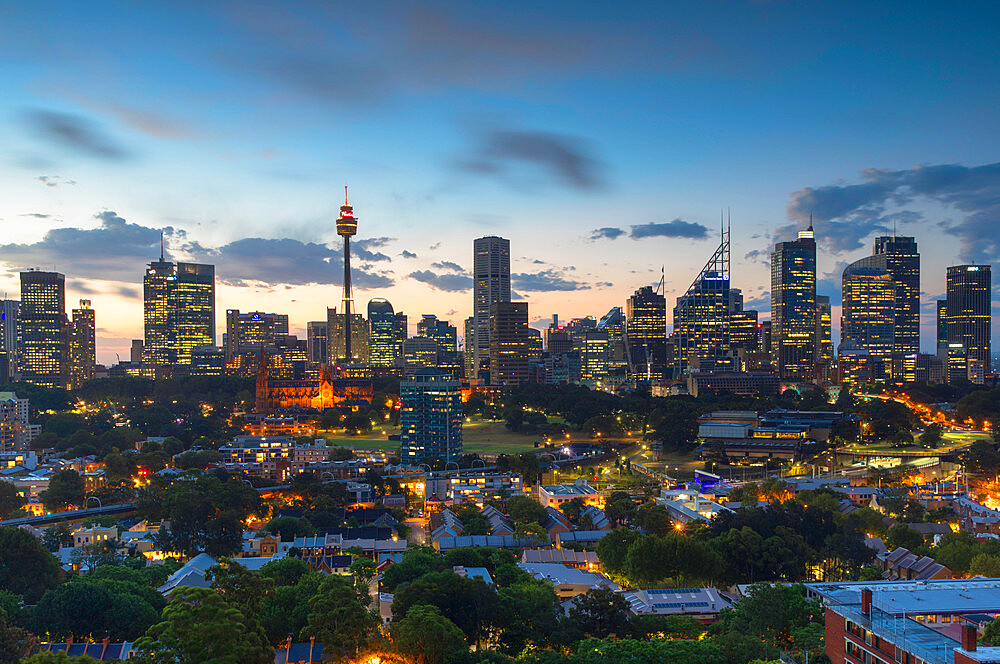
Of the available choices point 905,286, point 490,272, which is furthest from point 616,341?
point 905,286

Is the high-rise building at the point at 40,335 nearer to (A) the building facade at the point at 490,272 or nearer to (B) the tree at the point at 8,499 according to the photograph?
(A) the building facade at the point at 490,272

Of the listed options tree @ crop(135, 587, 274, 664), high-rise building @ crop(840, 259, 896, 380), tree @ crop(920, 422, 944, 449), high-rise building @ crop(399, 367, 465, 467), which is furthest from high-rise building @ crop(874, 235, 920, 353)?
tree @ crop(135, 587, 274, 664)

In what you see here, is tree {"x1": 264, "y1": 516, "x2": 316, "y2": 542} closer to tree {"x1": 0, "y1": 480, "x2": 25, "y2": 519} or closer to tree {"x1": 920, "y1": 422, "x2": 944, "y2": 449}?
tree {"x1": 0, "y1": 480, "x2": 25, "y2": 519}

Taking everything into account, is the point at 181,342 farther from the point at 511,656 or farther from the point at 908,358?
the point at 511,656

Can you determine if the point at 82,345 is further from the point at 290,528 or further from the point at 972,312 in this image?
the point at 972,312

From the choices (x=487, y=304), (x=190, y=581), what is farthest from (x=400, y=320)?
(x=190, y=581)

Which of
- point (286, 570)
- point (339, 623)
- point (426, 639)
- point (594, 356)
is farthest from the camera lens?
point (594, 356)

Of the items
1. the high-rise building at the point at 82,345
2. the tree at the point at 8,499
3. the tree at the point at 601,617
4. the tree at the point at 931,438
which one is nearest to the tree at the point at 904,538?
the tree at the point at 601,617
